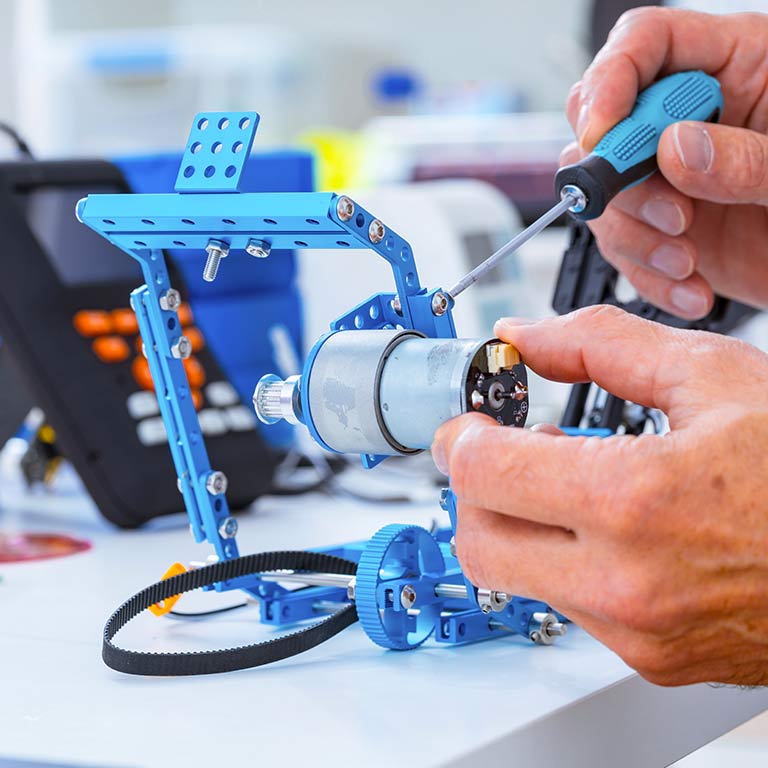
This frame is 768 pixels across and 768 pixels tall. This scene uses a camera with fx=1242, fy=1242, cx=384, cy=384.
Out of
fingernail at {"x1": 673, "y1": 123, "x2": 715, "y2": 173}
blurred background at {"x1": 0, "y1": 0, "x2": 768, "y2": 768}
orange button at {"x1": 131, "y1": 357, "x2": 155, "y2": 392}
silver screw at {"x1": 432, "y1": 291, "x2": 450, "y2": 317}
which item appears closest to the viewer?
silver screw at {"x1": 432, "y1": 291, "x2": 450, "y2": 317}

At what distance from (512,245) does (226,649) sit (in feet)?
0.85

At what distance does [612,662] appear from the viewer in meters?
0.58

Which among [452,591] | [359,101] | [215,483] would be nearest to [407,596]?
[452,591]

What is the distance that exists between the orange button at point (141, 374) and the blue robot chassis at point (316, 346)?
0.34m

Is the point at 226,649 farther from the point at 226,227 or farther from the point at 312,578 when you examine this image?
the point at 226,227

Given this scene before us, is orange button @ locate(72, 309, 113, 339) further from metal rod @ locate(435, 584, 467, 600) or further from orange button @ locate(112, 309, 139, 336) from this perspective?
metal rod @ locate(435, 584, 467, 600)

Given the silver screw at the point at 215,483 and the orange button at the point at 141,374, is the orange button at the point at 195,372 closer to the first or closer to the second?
the orange button at the point at 141,374

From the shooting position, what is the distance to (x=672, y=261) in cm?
90

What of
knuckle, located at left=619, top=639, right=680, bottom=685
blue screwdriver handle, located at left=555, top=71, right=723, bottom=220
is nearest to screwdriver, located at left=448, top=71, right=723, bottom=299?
blue screwdriver handle, located at left=555, top=71, right=723, bottom=220

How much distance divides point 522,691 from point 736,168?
1.34ft

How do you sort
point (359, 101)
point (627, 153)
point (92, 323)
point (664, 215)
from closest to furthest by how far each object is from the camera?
point (627, 153)
point (664, 215)
point (92, 323)
point (359, 101)

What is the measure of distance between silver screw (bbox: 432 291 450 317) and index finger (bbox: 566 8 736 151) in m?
0.28

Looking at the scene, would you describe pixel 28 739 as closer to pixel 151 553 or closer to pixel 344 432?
pixel 344 432

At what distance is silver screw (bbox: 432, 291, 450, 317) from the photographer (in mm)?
551
